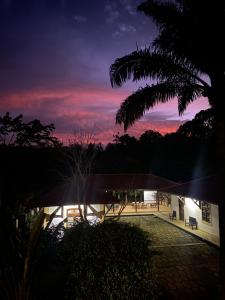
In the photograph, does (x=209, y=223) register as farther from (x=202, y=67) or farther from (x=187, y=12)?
(x=187, y=12)

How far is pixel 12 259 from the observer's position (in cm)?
604

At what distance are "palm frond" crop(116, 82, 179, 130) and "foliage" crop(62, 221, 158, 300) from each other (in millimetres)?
3156

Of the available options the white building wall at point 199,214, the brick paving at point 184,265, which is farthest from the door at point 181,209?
the brick paving at point 184,265

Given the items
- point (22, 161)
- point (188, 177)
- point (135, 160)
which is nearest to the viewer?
point (22, 161)

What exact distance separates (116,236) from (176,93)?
4404mm

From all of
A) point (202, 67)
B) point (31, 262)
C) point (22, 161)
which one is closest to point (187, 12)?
point (202, 67)

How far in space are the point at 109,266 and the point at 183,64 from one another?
582 cm

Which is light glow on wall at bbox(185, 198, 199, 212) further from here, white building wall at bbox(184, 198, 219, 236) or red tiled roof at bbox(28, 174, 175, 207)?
red tiled roof at bbox(28, 174, 175, 207)

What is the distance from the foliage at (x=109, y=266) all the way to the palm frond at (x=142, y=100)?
3156 millimetres

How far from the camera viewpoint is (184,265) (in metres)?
11.6

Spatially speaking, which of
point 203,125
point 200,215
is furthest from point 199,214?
point 203,125

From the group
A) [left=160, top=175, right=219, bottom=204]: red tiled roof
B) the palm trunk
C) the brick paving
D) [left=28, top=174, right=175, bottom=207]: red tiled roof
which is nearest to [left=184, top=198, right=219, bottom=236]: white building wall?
the brick paving

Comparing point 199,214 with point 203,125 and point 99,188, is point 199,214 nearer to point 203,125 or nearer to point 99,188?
point 203,125

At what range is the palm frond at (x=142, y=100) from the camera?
7672 millimetres
